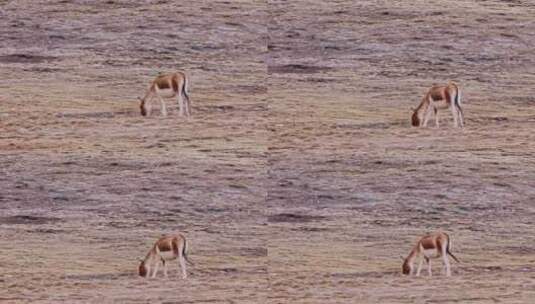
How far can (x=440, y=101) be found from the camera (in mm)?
3404

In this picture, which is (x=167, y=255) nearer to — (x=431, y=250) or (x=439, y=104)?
(x=431, y=250)

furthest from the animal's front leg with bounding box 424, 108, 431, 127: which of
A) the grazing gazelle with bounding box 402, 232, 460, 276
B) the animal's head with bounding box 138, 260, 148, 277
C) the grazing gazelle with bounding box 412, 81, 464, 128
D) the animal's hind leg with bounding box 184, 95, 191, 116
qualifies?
the animal's head with bounding box 138, 260, 148, 277

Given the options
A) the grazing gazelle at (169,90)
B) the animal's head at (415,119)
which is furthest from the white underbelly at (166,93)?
the animal's head at (415,119)

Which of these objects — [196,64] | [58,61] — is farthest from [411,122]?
[58,61]

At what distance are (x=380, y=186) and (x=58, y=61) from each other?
42.1 inches

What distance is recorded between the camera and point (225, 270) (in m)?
3.42

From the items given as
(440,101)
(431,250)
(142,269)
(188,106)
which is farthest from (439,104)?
(142,269)

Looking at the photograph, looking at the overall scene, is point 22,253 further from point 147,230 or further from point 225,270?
point 225,270

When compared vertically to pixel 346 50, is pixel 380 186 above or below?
below

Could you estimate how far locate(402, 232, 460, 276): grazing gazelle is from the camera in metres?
3.37

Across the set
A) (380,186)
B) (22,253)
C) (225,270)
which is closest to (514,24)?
(380,186)

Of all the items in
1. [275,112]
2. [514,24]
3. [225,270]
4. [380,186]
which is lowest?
[225,270]

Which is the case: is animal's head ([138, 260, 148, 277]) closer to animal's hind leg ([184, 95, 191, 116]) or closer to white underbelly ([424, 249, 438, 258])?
animal's hind leg ([184, 95, 191, 116])

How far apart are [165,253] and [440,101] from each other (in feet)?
3.14
